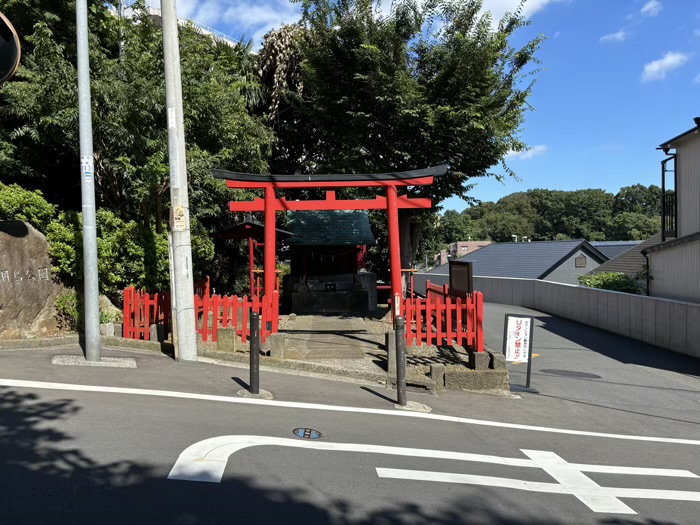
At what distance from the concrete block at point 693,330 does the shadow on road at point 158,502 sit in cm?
1050

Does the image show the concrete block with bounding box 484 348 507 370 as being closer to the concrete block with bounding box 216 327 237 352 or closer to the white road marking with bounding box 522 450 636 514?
the white road marking with bounding box 522 450 636 514

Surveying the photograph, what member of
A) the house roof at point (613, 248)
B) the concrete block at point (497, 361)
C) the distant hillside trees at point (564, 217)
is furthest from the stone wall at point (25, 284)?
the distant hillside trees at point (564, 217)

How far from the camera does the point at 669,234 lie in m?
19.4

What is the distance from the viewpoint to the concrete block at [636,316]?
15.0 m

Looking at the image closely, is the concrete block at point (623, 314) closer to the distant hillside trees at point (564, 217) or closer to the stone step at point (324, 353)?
the stone step at point (324, 353)

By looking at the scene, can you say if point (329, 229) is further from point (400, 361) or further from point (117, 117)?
point (400, 361)

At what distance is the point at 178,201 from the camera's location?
815 centimetres

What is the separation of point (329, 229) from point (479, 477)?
1538 centimetres

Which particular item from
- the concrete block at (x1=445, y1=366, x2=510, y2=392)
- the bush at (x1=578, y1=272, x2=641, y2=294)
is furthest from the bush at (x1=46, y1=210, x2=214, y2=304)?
the bush at (x1=578, y1=272, x2=641, y2=294)

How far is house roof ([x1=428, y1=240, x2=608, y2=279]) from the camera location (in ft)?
102

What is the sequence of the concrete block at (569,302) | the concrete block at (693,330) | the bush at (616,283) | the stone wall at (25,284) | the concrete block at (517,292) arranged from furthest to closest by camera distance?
the concrete block at (517,292), the concrete block at (569,302), the bush at (616,283), the concrete block at (693,330), the stone wall at (25,284)

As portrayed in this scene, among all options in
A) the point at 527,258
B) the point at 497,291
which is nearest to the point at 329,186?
the point at 497,291

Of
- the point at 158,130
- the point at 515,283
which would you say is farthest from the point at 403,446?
the point at 515,283

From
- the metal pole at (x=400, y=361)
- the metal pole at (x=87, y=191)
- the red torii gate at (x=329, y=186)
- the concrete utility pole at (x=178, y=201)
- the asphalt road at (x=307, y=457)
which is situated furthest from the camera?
the red torii gate at (x=329, y=186)
